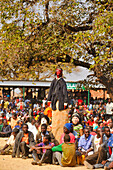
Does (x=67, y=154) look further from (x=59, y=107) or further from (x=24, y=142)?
(x=59, y=107)

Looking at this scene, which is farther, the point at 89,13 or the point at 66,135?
the point at 89,13

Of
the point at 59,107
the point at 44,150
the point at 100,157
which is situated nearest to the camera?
the point at 100,157

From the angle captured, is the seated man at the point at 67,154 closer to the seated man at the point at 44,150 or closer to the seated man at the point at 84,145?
the seated man at the point at 44,150

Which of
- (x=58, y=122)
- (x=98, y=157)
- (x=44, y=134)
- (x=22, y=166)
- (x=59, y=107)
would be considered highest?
(x=59, y=107)

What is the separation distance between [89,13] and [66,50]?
8.35ft

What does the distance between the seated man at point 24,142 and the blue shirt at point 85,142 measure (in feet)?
4.19

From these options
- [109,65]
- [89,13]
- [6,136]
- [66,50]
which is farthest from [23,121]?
[89,13]

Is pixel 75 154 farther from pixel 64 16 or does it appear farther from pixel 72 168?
pixel 64 16

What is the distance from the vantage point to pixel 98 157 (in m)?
8.63

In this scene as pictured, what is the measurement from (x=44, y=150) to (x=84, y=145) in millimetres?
1016

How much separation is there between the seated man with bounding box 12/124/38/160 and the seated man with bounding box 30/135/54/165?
43 cm

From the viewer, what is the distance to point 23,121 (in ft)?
48.9

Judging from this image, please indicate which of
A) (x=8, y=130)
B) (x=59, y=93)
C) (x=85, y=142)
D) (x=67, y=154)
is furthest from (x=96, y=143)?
(x=8, y=130)

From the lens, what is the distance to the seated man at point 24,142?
959 centimetres
